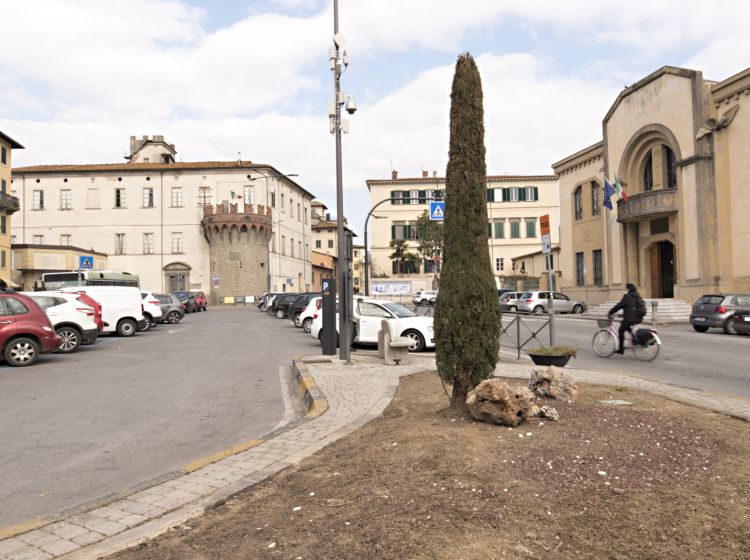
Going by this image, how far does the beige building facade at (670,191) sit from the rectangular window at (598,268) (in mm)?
60

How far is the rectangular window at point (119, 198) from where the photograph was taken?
65750 millimetres

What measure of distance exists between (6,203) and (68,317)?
36.3m

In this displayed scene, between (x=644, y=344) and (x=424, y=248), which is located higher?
(x=424, y=248)

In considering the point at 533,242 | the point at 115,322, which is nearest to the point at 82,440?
the point at 115,322

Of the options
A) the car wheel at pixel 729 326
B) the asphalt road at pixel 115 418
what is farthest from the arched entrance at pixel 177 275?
the car wheel at pixel 729 326

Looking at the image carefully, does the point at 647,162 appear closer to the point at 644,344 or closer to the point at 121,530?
the point at 644,344

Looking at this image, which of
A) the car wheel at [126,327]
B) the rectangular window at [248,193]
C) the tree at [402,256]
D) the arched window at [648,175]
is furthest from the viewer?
the tree at [402,256]

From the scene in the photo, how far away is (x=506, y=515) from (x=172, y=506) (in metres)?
2.28

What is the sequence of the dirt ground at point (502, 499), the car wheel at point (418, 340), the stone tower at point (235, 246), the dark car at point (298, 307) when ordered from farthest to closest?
1. the stone tower at point (235, 246)
2. the dark car at point (298, 307)
3. the car wheel at point (418, 340)
4. the dirt ground at point (502, 499)

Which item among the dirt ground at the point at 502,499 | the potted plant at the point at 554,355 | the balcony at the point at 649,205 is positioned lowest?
the dirt ground at the point at 502,499

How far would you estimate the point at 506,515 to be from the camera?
3.60 m

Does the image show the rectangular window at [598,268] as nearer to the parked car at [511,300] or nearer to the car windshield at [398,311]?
the parked car at [511,300]

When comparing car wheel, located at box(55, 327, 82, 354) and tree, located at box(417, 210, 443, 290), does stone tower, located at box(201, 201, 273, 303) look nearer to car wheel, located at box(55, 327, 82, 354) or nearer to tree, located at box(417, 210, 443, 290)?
tree, located at box(417, 210, 443, 290)

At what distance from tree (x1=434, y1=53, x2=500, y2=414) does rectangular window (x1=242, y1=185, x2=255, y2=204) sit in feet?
201
